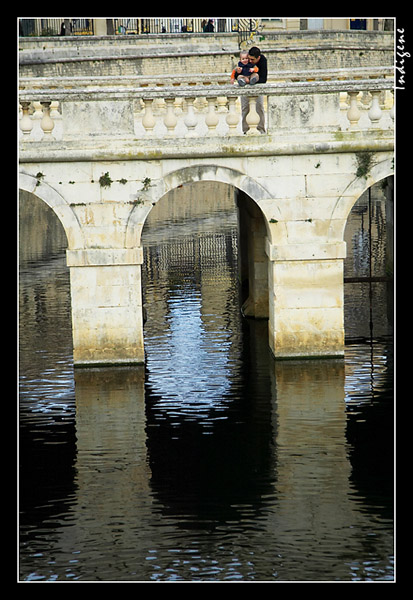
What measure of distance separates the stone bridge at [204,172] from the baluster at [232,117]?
2cm

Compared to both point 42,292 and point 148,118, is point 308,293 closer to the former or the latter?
point 148,118

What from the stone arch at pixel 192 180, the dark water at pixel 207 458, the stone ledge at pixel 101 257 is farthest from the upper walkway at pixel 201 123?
the dark water at pixel 207 458

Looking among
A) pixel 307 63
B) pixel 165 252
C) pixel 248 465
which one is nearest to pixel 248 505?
pixel 248 465

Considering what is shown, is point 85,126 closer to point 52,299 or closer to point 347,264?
point 52,299

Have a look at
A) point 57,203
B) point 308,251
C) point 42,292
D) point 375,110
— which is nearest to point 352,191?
point 308,251

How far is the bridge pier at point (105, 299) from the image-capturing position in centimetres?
1769

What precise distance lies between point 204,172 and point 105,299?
2747 mm

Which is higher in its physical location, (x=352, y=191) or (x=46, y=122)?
(x=46, y=122)

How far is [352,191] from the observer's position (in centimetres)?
1767

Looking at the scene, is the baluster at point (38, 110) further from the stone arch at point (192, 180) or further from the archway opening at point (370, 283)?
the archway opening at point (370, 283)

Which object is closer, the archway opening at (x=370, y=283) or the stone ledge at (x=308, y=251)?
the stone ledge at (x=308, y=251)

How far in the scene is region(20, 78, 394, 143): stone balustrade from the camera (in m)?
17.2

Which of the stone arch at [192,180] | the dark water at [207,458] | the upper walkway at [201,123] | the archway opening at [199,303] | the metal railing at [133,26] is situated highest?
the metal railing at [133,26]

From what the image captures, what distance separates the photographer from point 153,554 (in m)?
11.1
